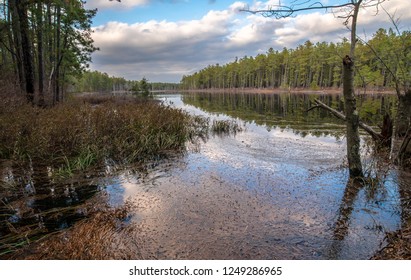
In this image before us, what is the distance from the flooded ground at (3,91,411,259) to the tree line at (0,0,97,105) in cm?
731

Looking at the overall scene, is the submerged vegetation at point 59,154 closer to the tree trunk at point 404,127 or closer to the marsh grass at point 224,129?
the marsh grass at point 224,129

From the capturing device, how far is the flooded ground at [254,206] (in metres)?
3.64

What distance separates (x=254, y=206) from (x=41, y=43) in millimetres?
15991

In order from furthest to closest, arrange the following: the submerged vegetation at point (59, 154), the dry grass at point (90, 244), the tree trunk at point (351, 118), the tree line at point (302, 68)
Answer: the tree line at point (302, 68)
the tree trunk at point (351, 118)
the submerged vegetation at point (59, 154)
the dry grass at point (90, 244)

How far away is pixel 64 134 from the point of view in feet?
26.4

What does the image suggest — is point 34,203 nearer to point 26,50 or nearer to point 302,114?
point 26,50

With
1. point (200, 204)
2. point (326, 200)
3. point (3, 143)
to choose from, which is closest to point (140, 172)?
point (200, 204)

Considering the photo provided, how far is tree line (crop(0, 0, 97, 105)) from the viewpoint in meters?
11.8

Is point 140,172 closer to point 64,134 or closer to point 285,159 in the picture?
point 64,134

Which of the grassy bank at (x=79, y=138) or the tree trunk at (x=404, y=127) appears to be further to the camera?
the grassy bank at (x=79, y=138)

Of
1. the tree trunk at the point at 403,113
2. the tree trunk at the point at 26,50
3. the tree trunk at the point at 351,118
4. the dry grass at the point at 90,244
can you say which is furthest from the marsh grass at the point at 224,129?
the dry grass at the point at 90,244

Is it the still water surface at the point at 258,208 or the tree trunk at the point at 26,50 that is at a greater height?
the tree trunk at the point at 26,50

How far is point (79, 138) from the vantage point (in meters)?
8.09

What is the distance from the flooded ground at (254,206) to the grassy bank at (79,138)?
4.15 feet
